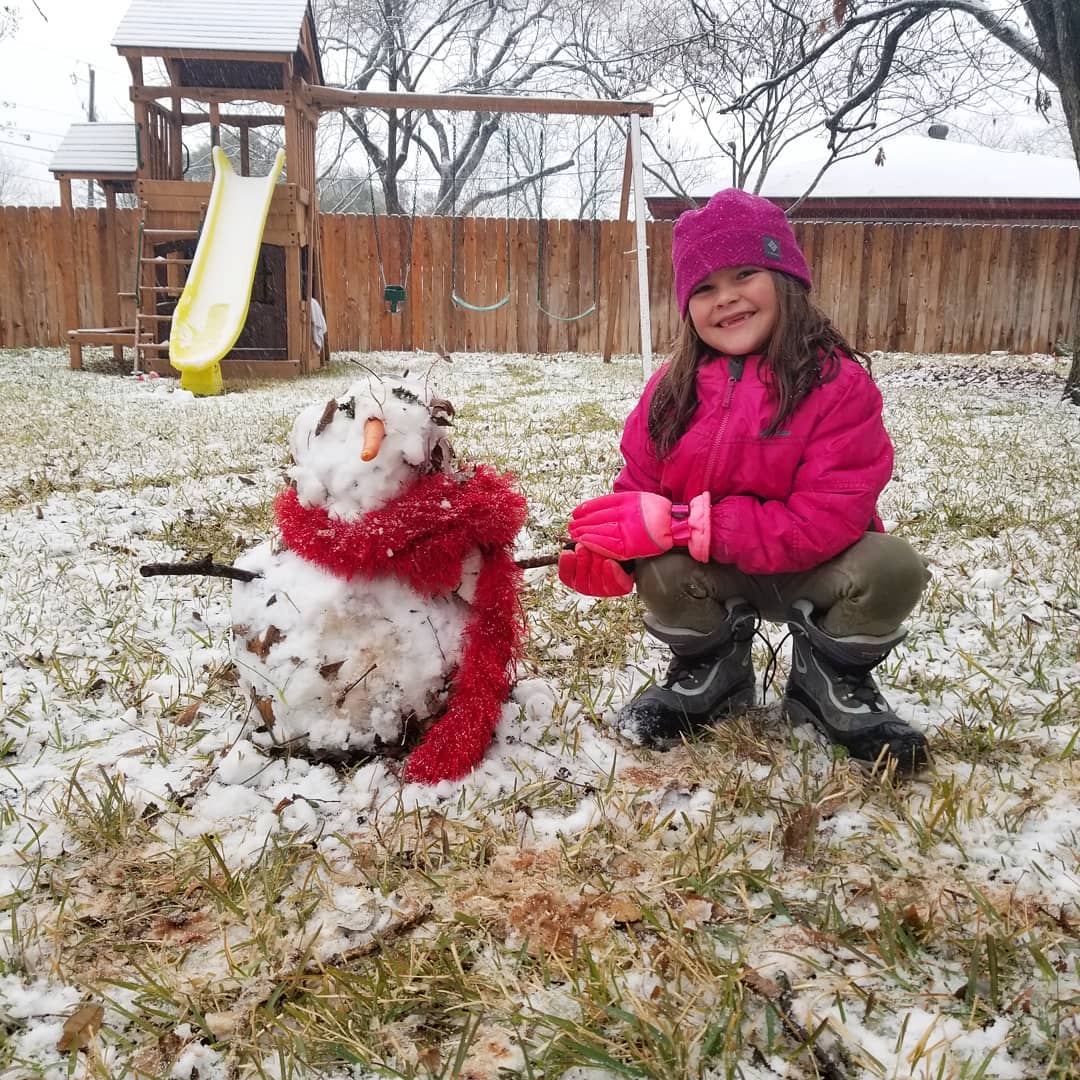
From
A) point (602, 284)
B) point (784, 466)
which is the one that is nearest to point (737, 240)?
point (784, 466)

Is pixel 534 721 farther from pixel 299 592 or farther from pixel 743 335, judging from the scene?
pixel 743 335

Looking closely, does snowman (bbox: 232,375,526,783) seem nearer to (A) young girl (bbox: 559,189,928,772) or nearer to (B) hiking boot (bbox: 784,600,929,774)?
(A) young girl (bbox: 559,189,928,772)

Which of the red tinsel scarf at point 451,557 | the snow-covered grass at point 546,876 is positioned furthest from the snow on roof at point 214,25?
the red tinsel scarf at point 451,557

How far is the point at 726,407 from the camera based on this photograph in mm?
1651

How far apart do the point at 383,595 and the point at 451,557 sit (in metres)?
0.15

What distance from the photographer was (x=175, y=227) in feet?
29.4

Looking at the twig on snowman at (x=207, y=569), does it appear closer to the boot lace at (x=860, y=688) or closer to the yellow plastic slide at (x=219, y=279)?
the boot lace at (x=860, y=688)

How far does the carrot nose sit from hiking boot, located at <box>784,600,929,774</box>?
2.94 feet

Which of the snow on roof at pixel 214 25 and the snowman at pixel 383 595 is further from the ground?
the snow on roof at pixel 214 25

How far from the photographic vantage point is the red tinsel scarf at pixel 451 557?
4.65 ft

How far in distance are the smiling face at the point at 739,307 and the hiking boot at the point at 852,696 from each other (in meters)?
0.55

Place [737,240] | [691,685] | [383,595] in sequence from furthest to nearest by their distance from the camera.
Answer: [691,685], [737,240], [383,595]

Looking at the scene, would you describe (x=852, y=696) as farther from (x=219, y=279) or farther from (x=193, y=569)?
(x=219, y=279)

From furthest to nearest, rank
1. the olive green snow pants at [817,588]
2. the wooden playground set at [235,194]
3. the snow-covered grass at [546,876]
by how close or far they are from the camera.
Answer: the wooden playground set at [235,194], the olive green snow pants at [817,588], the snow-covered grass at [546,876]
